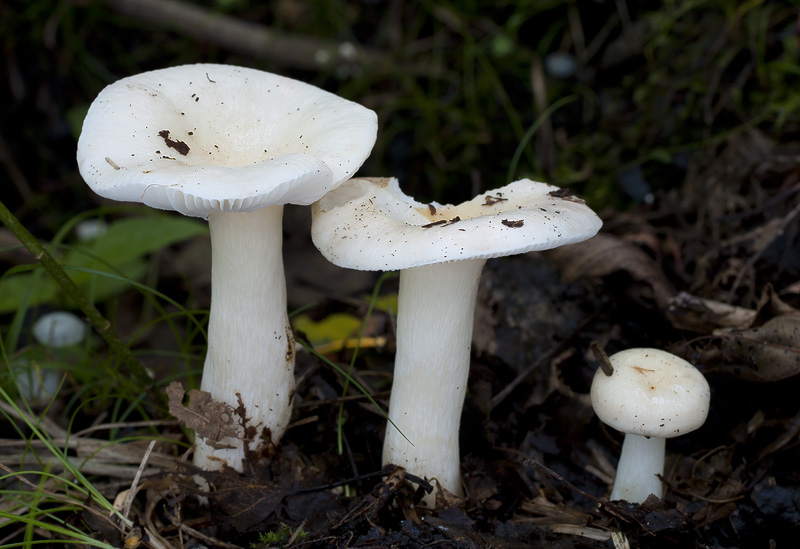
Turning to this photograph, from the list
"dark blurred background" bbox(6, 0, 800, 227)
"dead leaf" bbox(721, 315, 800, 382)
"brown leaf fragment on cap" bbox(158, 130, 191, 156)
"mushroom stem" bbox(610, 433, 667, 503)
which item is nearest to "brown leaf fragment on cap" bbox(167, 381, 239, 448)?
"brown leaf fragment on cap" bbox(158, 130, 191, 156)

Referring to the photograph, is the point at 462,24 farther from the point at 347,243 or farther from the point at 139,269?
the point at 347,243

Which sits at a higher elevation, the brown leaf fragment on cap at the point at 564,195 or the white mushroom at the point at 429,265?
the brown leaf fragment on cap at the point at 564,195

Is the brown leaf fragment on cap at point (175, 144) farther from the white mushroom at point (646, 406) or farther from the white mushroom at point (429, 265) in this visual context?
the white mushroom at point (646, 406)

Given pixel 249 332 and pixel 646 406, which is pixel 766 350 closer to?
pixel 646 406

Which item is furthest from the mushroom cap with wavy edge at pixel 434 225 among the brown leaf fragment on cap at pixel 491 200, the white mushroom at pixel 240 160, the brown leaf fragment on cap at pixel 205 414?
the brown leaf fragment on cap at pixel 205 414

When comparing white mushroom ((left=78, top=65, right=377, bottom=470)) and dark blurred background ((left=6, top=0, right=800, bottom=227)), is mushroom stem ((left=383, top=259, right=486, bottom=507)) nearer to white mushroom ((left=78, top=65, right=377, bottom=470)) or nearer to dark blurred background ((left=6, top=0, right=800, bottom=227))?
white mushroom ((left=78, top=65, right=377, bottom=470))

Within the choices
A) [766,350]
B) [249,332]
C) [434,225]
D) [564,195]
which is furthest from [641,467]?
[249,332]

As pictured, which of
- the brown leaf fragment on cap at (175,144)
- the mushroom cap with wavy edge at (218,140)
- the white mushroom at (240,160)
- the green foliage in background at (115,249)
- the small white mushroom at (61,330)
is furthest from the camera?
the small white mushroom at (61,330)
